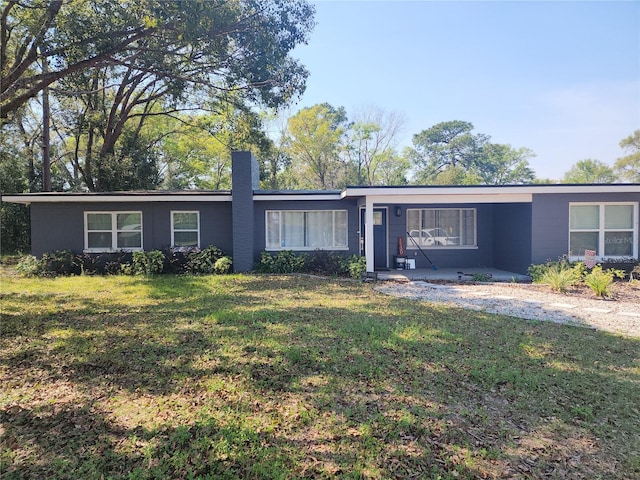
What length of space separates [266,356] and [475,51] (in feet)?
48.6

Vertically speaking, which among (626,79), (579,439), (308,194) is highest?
(626,79)

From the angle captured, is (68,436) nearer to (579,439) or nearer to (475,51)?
(579,439)

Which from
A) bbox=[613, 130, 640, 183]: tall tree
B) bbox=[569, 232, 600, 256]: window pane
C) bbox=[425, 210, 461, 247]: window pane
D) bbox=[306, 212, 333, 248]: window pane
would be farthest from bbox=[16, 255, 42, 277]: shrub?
bbox=[613, 130, 640, 183]: tall tree

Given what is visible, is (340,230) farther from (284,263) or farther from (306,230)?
(284,263)

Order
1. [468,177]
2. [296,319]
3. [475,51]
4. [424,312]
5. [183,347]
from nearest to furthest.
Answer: [183,347]
[296,319]
[424,312]
[475,51]
[468,177]

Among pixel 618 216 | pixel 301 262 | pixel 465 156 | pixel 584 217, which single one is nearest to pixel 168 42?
pixel 301 262

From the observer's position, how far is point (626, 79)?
16734 mm

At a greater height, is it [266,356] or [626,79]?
[626,79]

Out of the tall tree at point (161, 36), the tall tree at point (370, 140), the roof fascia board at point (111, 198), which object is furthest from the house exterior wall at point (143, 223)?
the tall tree at point (370, 140)

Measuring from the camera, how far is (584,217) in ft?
36.9

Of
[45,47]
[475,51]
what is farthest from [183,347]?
[475,51]

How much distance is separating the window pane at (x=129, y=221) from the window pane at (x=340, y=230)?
668cm

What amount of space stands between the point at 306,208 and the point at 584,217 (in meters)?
8.45

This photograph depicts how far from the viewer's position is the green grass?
8.95 ft
